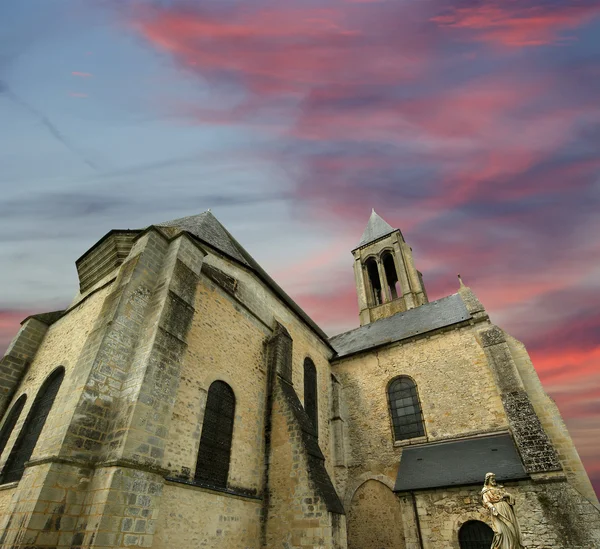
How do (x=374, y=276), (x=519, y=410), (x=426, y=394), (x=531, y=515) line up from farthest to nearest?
(x=374, y=276) < (x=426, y=394) < (x=519, y=410) < (x=531, y=515)

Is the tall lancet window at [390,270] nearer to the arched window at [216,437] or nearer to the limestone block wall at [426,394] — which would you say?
the limestone block wall at [426,394]

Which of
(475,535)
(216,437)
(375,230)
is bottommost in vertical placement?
(475,535)

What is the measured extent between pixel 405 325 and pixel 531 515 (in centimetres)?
838

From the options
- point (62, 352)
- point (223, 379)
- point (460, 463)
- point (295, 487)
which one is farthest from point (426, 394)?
point (62, 352)

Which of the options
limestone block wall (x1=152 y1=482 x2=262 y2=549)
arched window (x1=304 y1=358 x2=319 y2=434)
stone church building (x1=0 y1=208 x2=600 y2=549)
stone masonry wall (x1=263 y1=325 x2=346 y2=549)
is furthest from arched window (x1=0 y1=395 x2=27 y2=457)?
arched window (x1=304 y1=358 x2=319 y2=434)

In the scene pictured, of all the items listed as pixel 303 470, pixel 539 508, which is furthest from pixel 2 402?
pixel 539 508

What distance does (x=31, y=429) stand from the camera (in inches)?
315

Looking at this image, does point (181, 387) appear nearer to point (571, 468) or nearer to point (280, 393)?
point (280, 393)

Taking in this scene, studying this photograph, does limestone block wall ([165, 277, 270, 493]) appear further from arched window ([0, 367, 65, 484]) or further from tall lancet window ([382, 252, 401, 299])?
tall lancet window ([382, 252, 401, 299])

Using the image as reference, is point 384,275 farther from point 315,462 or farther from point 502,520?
point 502,520

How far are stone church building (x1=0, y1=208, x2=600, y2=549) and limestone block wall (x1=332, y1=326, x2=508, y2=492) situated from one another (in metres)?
0.06

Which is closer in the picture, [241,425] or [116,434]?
[116,434]

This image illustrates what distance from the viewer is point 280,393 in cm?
934

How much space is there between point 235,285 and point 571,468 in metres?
10.9
